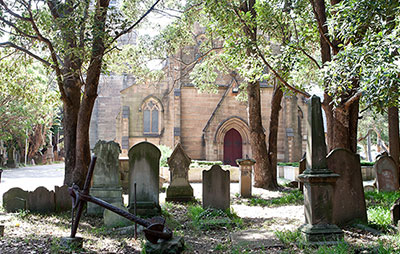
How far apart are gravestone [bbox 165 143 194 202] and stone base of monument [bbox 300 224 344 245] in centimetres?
594

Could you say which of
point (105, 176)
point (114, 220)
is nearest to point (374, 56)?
point (114, 220)

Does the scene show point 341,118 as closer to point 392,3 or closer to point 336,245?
point 392,3

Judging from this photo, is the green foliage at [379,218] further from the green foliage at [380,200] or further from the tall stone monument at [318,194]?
the tall stone monument at [318,194]

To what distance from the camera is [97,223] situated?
8.15 metres

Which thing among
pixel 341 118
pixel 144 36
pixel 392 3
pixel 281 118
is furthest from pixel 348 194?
pixel 281 118

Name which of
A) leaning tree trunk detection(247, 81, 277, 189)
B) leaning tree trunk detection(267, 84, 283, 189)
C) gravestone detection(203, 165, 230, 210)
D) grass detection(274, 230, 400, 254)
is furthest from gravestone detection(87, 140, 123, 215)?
leaning tree trunk detection(267, 84, 283, 189)

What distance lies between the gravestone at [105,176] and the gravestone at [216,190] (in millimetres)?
2240

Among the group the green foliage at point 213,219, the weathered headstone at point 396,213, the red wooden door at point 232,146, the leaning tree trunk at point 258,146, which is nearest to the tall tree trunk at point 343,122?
the weathered headstone at point 396,213

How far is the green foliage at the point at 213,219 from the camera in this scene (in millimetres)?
7645

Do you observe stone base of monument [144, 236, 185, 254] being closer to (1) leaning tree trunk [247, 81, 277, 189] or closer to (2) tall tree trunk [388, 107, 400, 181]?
(1) leaning tree trunk [247, 81, 277, 189]

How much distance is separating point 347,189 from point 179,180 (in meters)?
5.70

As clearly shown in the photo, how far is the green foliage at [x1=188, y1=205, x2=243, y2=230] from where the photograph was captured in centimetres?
764

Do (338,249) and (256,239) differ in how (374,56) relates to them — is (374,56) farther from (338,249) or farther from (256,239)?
(256,239)

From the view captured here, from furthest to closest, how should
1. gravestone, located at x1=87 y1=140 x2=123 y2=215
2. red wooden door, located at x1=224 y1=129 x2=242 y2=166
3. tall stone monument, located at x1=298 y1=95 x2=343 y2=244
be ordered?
red wooden door, located at x1=224 y1=129 x2=242 y2=166 → gravestone, located at x1=87 y1=140 x2=123 y2=215 → tall stone monument, located at x1=298 y1=95 x2=343 y2=244
